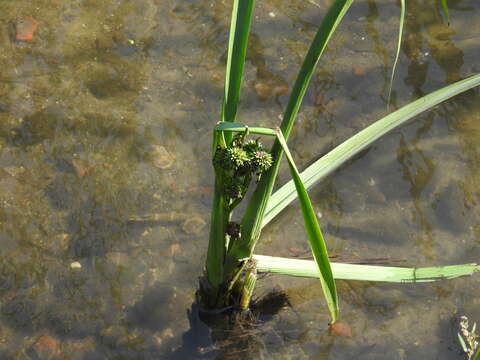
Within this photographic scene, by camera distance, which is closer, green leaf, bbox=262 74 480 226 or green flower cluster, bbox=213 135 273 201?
green flower cluster, bbox=213 135 273 201

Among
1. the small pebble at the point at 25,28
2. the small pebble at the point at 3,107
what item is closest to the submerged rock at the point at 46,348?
the small pebble at the point at 3,107

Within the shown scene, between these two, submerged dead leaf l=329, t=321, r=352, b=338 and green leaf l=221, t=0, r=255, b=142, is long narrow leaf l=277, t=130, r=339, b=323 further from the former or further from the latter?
submerged dead leaf l=329, t=321, r=352, b=338

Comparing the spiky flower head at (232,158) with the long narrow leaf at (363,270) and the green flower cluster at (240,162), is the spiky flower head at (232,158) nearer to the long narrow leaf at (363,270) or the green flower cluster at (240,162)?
the green flower cluster at (240,162)

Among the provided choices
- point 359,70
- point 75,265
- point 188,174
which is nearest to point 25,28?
point 188,174

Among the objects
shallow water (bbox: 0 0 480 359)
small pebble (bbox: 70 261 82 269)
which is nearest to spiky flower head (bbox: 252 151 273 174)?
shallow water (bbox: 0 0 480 359)

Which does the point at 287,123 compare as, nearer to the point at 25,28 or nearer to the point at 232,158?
the point at 232,158
